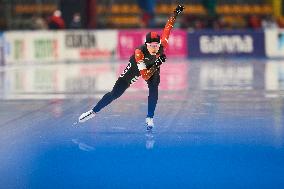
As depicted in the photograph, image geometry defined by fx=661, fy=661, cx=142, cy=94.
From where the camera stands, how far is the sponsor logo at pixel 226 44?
96.1ft

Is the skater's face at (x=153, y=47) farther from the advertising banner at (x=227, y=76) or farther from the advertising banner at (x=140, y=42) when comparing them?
the advertising banner at (x=140, y=42)

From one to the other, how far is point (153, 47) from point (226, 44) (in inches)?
805

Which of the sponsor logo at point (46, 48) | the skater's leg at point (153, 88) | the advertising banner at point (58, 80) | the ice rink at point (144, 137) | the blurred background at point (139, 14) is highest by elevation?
the blurred background at point (139, 14)

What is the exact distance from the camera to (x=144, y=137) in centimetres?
930

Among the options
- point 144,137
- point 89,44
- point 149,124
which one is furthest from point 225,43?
point 144,137

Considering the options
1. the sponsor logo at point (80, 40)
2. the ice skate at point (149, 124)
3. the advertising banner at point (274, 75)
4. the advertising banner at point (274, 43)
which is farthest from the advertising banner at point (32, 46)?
the ice skate at point (149, 124)

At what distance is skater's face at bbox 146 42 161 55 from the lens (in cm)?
935

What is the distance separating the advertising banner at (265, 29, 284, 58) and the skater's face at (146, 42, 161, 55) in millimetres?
20341

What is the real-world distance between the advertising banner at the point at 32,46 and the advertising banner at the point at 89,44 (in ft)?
1.56

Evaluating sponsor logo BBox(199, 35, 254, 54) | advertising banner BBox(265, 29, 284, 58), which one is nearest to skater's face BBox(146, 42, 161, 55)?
sponsor logo BBox(199, 35, 254, 54)

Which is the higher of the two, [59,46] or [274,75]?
[59,46]

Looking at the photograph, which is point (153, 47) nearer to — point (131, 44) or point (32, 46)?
point (32, 46)

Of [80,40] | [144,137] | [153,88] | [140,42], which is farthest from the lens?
[140,42]

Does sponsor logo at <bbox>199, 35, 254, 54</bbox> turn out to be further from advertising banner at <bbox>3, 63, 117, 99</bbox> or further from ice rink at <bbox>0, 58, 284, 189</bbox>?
ice rink at <bbox>0, 58, 284, 189</bbox>
